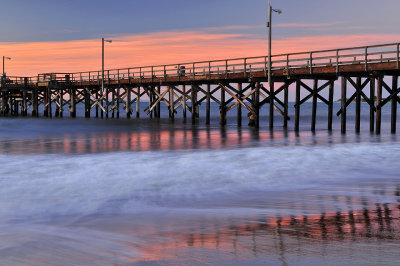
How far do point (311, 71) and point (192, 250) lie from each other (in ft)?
73.1

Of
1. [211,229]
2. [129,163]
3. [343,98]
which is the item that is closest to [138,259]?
[211,229]

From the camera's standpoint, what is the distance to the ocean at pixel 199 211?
5.11 m

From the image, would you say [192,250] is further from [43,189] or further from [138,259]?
[43,189]

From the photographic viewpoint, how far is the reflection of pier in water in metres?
5.22

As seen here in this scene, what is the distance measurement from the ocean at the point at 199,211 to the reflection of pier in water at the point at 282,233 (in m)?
0.01

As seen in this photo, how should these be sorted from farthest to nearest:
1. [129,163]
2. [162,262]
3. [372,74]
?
[372,74] → [129,163] → [162,262]

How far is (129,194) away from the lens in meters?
8.99

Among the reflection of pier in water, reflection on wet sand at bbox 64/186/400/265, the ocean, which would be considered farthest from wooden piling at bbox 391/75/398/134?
the reflection of pier in water

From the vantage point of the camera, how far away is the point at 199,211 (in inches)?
290

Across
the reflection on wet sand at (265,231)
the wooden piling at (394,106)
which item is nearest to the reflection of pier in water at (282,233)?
the reflection on wet sand at (265,231)

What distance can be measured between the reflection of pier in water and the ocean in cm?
1

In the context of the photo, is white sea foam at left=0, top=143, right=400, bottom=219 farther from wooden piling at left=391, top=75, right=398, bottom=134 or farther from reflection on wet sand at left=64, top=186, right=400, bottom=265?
wooden piling at left=391, top=75, right=398, bottom=134

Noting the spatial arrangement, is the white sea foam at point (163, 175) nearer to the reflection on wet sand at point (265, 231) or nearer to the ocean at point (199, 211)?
the ocean at point (199, 211)

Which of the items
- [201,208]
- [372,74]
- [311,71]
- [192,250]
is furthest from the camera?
[311,71]
